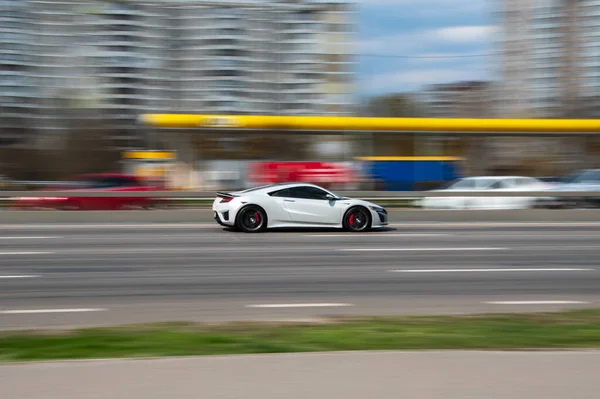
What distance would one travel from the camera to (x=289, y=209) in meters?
17.0

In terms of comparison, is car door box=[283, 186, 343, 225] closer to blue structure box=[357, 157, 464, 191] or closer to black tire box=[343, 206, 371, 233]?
black tire box=[343, 206, 371, 233]

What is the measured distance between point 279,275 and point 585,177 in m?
16.2

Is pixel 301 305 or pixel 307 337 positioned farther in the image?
pixel 301 305

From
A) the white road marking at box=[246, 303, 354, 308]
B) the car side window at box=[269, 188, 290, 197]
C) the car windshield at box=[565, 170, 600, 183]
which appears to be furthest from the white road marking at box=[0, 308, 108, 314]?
the car windshield at box=[565, 170, 600, 183]

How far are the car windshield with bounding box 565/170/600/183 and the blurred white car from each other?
0.73m

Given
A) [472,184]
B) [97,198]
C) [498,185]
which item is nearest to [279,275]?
[97,198]

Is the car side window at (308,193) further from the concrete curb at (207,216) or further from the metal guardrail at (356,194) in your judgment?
the concrete curb at (207,216)

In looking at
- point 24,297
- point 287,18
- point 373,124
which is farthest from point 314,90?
point 24,297

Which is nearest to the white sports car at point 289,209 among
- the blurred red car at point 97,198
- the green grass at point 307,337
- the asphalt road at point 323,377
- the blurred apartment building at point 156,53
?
the blurred red car at point 97,198

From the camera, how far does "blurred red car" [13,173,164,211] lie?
2181 cm

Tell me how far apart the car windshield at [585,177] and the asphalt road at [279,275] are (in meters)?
6.25

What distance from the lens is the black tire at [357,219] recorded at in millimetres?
17312

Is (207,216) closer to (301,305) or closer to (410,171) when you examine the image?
(410,171)

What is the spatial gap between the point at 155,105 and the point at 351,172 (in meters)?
91.2
